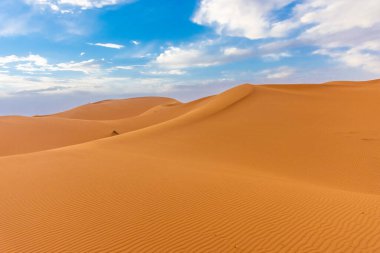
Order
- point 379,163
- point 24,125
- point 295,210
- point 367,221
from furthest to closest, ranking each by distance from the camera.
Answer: point 24,125
point 379,163
point 295,210
point 367,221

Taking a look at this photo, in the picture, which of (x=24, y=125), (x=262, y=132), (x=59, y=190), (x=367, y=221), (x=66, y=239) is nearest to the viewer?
(x=66, y=239)

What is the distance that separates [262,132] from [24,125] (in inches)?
783

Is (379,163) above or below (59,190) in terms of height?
below

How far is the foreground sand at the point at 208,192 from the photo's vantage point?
4.25m

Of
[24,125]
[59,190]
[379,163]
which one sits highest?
[24,125]

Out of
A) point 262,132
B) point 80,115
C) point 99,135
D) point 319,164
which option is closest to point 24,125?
point 99,135

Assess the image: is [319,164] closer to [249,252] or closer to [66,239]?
[249,252]

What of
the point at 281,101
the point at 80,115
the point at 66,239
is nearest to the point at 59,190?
the point at 66,239

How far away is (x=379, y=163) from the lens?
9906mm

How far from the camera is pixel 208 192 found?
6262 millimetres

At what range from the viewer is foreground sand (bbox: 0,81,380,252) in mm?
4254

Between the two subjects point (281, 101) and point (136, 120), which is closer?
point (281, 101)

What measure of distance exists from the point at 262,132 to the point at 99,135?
1583 centimetres

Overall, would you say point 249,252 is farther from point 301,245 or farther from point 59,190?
point 59,190
